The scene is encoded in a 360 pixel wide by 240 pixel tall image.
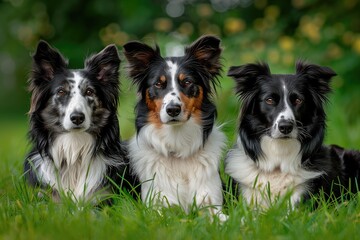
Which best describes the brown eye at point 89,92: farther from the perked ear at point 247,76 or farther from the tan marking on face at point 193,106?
the perked ear at point 247,76

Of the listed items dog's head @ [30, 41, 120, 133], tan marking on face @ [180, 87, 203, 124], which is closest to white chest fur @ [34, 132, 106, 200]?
dog's head @ [30, 41, 120, 133]

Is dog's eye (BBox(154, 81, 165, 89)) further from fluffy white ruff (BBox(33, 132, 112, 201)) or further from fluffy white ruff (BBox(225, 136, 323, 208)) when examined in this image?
fluffy white ruff (BBox(225, 136, 323, 208))

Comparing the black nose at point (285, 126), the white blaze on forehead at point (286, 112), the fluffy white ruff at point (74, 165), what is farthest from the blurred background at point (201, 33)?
the black nose at point (285, 126)

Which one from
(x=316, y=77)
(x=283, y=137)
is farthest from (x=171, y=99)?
(x=316, y=77)

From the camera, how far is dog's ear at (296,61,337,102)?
4.95 metres

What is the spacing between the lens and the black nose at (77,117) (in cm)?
462

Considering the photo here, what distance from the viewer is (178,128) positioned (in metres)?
5.00

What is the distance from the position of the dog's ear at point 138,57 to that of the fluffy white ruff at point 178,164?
1.68 feet

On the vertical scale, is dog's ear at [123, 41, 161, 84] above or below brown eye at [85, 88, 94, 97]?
above

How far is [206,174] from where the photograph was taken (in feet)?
16.3

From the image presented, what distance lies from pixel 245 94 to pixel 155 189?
3.87 feet

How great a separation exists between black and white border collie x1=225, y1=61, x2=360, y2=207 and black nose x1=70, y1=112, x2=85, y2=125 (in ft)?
4.47

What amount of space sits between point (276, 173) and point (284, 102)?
→ 0.66m

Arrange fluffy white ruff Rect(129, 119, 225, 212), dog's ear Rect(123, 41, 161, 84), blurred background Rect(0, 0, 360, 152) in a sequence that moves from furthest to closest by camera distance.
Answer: blurred background Rect(0, 0, 360, 152) → dog's ear Rect(123, 41, 161, 84) → fluffy white ruff Rect(129, 119, 225, 212)
